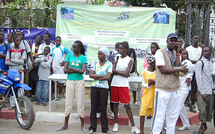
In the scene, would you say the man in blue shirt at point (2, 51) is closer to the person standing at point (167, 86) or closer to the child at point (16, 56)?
the child at point (16, 56)

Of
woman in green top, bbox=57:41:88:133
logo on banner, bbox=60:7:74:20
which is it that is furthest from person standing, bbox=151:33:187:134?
logo on banner, bbox=60:7:74:20

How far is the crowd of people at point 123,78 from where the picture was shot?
482 cm

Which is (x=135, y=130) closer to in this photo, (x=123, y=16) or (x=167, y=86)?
(x=167, y=86)

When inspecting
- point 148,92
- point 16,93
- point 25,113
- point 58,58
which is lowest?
point 25,113

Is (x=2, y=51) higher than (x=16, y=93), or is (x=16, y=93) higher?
(x=2, y=51)

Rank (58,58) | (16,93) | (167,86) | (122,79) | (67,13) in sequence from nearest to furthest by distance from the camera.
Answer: (167,86) → (122,79) → (16,93) → (58,58) → (67,13)

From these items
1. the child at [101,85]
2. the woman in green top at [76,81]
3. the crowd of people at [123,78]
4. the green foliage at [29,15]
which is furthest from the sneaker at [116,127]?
the green foliage at [29,15]

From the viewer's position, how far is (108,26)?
344 inches

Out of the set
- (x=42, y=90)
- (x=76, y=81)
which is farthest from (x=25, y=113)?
→ (x=42, y=90)

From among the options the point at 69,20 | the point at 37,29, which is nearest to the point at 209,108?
the point at 69,20

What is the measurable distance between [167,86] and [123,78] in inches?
51.3

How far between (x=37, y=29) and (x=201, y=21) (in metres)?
5.62

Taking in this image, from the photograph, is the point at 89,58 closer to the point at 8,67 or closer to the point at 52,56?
the point at 52,56

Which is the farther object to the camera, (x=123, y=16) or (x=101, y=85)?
(x=123, y=16)
